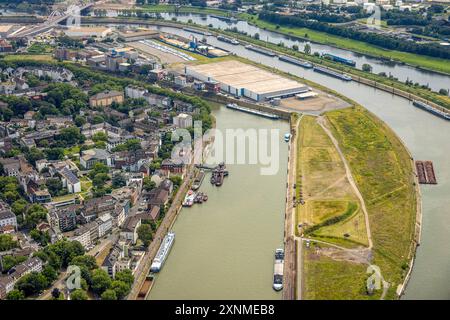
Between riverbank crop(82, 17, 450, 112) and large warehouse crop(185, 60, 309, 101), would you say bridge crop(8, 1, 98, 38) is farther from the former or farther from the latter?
large warehouse crop(185, 60, 309, 101)

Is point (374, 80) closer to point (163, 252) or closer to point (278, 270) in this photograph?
point (278, 270)

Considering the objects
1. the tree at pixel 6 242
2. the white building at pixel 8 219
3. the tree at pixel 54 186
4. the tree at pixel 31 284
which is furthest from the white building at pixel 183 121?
the tree at pixel 31 284

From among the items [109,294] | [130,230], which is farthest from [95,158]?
[109,294]

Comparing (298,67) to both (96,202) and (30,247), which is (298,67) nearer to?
(96,202)

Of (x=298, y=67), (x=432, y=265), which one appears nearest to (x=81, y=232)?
(x=432, y=265)

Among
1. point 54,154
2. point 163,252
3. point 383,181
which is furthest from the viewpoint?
point 54,154

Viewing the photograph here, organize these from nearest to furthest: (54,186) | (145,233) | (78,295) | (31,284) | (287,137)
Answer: (78,295) → (31,284) → (145,233) → (54,186) → (287,137)

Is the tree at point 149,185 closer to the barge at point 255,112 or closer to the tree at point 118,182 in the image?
the tree at point 118,182
